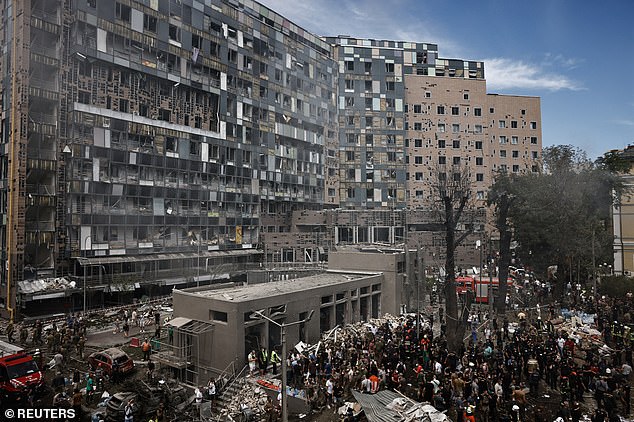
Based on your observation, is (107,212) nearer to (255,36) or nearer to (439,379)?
(255,36)

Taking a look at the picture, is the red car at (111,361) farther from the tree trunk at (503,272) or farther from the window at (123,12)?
the window at (123,12)

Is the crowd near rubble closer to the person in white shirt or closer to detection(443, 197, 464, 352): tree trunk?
the person in white shirt

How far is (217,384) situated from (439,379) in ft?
33.5

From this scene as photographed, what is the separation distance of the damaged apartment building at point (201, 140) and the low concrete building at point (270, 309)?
57.4ft

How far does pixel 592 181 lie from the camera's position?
44.1 m

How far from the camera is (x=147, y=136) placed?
49562 millimetres

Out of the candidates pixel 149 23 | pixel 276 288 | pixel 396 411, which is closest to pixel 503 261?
pixel 276 288

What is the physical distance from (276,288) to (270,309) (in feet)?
13.6

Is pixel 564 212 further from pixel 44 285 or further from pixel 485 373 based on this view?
pixel 44 285

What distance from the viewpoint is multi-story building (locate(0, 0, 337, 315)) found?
41.2 meters

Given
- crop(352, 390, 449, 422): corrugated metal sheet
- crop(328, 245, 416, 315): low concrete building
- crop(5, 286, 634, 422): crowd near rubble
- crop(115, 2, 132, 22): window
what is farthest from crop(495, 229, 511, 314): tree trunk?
crop(115, 2, 132, 22): window

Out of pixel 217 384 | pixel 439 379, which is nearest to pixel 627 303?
pixel 439 379

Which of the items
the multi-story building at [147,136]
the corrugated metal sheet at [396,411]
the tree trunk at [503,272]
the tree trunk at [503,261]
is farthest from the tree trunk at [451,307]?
the multi-story building at [147,136]

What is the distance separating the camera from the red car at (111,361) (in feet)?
85.2
